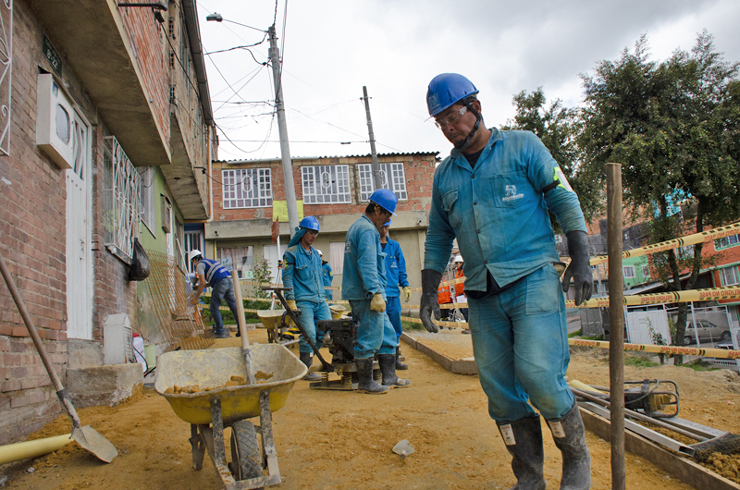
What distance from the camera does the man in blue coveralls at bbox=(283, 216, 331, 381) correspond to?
6.34 metres

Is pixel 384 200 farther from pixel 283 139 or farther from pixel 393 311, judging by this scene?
pixel 283 139

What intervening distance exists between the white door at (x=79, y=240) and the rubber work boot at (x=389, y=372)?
3231 millimetres

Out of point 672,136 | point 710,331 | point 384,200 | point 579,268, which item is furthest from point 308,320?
point 710,331

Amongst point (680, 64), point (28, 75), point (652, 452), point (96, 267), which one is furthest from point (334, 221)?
point (652, 452)

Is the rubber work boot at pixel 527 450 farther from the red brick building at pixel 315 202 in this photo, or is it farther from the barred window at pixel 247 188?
the barred window at pixel 247 188

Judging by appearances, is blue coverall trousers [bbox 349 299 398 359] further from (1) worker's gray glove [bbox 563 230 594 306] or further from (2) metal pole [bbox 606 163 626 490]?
(2) metal pole [bbox 606 163 626 490]

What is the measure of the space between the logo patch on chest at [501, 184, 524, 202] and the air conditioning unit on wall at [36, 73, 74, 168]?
12.9 ft

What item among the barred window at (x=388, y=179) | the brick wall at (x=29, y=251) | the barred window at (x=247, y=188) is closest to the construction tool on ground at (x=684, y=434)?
the brick wall at (x=29, y=251)

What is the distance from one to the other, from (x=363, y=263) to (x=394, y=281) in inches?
72.7

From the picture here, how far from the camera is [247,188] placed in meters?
23.6

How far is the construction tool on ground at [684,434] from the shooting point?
2695mm

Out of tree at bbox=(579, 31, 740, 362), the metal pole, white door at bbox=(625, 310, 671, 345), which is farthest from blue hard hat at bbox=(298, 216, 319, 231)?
white door at bbox=(625, 310, 671, 345)

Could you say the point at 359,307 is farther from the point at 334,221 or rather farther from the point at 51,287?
the point at 334,221

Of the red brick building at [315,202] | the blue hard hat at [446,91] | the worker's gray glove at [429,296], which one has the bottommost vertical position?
the worker's gray glove at [429,296]
